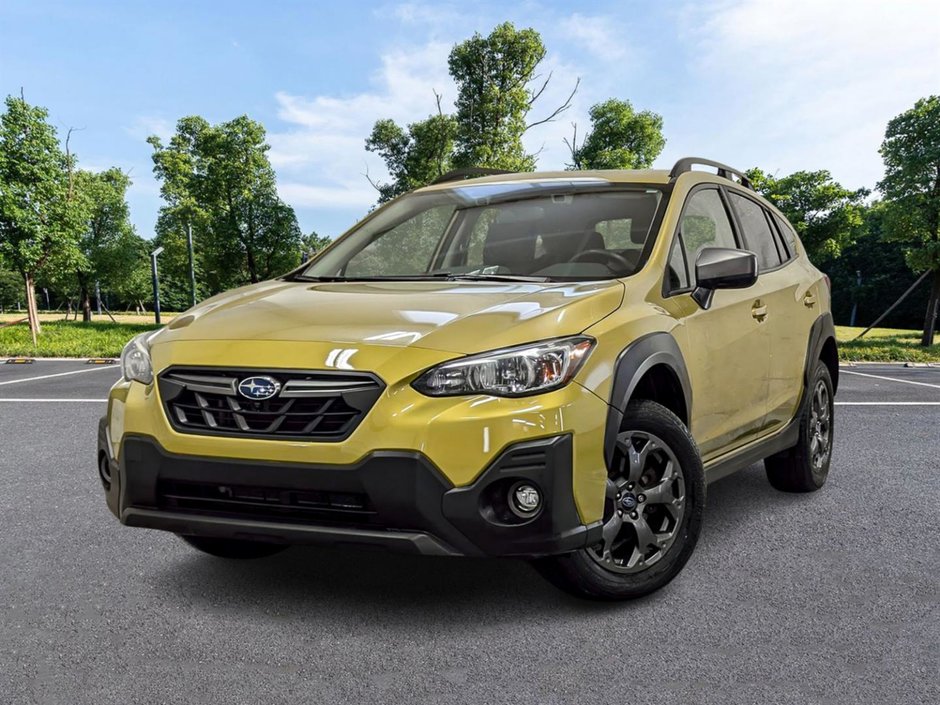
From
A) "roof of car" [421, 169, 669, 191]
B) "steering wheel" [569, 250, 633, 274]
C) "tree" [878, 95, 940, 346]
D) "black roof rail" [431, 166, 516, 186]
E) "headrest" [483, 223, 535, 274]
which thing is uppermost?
"tree" [878, 95, 940, 346]

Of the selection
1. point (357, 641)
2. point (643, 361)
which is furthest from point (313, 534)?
point (643, 361)

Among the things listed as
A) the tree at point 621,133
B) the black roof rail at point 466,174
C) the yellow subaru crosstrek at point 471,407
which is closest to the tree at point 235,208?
the tree at point 621,133

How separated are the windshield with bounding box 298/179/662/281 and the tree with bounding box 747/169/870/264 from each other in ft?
144

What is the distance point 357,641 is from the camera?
3105 millimetres

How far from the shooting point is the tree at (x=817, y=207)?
151 feet

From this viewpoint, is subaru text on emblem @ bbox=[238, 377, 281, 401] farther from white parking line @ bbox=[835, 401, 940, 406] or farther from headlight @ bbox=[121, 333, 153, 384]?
white parking line @ bbox=[835, 401, 940, 406]

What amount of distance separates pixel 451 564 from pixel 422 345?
1381mm

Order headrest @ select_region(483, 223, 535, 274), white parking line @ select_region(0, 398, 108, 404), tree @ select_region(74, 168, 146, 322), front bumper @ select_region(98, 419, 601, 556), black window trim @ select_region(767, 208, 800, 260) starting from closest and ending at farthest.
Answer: front bumper @ select_region(98, 419, 601, 556)
headrest @ select_region(483, 223, 535, 274)
black window trim @ select_region(767, 208, 800, 260)
white parking line @ select_region(0, 398, 108, 404)
tree @ select_region(74, 168, 146, 322)

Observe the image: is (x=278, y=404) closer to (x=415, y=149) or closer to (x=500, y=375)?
(x=500, y=375)

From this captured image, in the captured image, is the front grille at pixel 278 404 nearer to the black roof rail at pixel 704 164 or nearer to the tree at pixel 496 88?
the black roof rail at pixel 704 164

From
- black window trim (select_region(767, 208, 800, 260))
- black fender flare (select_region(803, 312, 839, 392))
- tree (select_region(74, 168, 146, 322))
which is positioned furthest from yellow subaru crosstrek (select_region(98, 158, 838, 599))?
tree (select_region(74, 168, 146, 322))

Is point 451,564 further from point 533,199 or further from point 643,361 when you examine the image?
point 533,199

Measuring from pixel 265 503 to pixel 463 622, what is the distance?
837mm

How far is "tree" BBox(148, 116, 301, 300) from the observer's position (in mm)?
46531
